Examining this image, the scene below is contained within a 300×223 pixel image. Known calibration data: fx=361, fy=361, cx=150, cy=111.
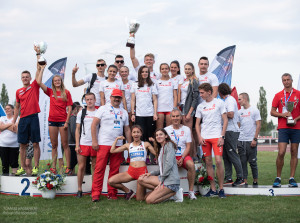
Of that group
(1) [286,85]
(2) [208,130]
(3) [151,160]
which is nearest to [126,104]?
(3) [151,160]

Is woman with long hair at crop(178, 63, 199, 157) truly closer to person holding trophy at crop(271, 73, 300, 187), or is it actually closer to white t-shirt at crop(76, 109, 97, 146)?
person holding trophy at crop(271, 73, 300, 187)

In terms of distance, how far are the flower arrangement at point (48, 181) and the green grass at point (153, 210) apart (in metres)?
0.25

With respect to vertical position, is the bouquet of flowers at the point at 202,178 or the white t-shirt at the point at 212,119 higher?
the white t-shirt at the point at 212,119

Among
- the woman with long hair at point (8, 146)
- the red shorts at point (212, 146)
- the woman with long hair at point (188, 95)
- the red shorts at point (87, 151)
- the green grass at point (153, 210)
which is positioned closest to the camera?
the green grass at point (153, 210)

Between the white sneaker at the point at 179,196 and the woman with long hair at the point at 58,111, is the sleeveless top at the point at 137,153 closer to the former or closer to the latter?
the white sneaker at the point at 179,196

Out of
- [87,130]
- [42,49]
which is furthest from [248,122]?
[42,49]

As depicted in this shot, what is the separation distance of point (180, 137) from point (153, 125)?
2.94 ft

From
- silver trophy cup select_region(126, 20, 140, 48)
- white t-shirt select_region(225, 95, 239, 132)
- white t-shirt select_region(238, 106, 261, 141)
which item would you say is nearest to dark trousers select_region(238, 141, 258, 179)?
white t-shirt select_region(238, 106, 261, 141)

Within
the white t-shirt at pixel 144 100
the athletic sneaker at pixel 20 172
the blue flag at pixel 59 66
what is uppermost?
the blue flag at pixel 59 66

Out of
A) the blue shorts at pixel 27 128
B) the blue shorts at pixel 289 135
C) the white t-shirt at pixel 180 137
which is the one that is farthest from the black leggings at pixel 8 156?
the blue shorts at pixel 289 135

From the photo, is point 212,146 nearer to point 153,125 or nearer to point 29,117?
point 153,125

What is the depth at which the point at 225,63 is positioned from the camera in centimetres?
1477

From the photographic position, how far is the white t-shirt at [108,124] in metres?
7.20

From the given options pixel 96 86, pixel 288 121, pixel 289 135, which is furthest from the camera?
pixel 96 86
